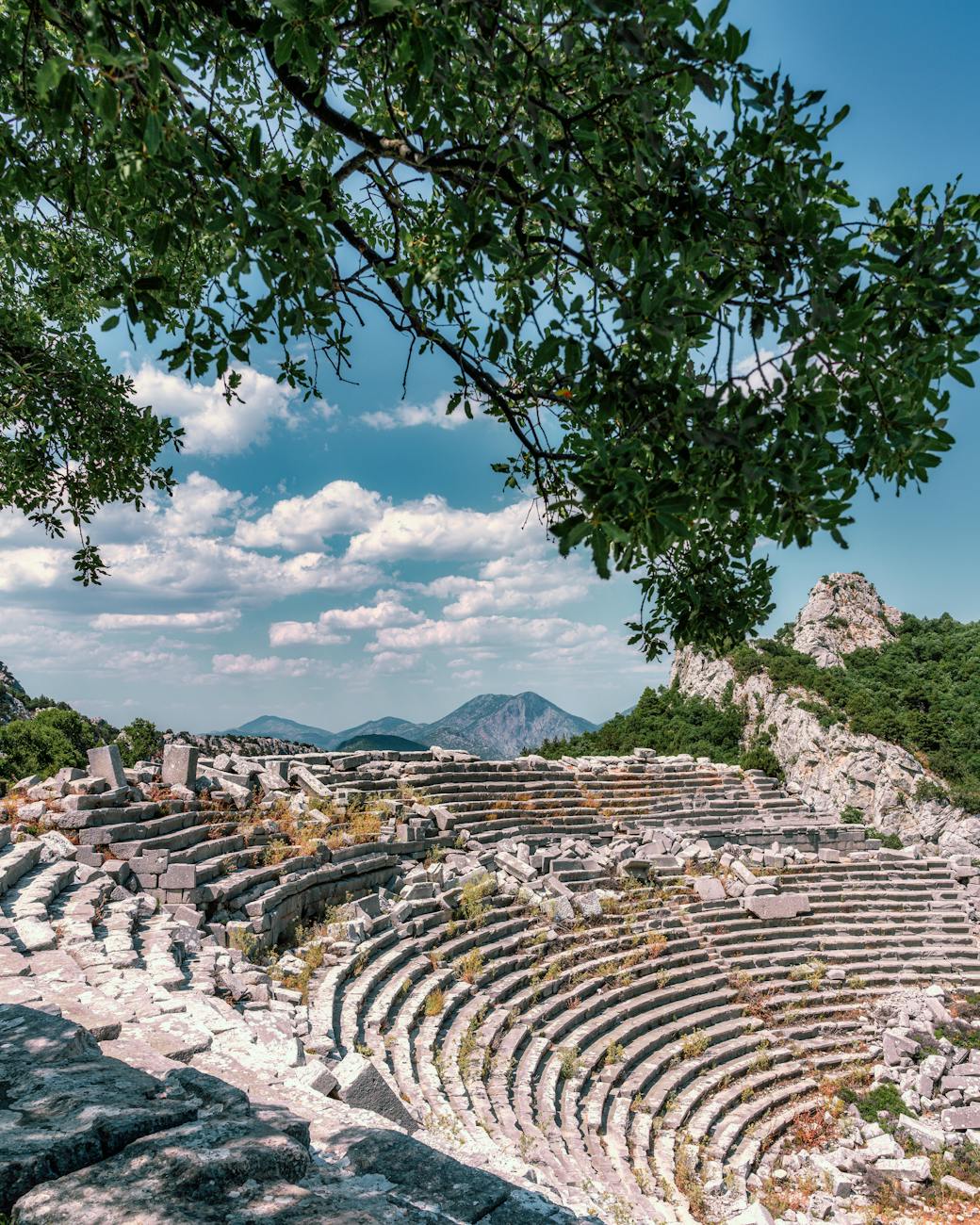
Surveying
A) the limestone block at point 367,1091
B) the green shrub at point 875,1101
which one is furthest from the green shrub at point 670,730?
the limestone block at point 367,1091

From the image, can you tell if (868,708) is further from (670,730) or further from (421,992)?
(421,992)

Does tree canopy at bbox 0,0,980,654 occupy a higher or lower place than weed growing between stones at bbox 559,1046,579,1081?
higher

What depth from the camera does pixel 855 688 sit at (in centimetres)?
4900

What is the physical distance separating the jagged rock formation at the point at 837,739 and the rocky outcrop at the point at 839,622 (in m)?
0.07

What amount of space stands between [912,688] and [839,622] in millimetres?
9550

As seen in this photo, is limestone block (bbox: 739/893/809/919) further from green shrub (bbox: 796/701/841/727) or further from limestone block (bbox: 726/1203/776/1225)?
green shrub (bbox: 796/701/841/727)

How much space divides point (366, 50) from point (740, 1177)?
11.7 m

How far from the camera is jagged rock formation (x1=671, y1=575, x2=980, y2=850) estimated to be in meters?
39.6

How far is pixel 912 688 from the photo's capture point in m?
49.3

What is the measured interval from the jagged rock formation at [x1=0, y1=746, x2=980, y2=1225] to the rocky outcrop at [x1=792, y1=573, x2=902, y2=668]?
1483 inches

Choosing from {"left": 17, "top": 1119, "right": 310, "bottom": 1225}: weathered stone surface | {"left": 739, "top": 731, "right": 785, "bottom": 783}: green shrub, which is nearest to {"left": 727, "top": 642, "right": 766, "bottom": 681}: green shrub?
{"left": 739, "top": 731, "right": 785, "bottom": 783}: green shrub

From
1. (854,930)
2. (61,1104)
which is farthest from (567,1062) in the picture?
(854,930)

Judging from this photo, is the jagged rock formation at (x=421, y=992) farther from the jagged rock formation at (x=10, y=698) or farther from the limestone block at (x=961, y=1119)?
the jagged rock formation at (x=10, y=698)

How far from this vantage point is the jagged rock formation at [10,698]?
3729 centimetres
